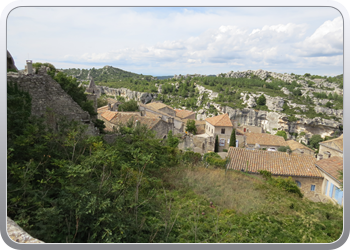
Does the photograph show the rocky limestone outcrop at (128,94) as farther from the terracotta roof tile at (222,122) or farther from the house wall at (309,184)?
the house wall at (309,184)

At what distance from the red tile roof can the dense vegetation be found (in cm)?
538

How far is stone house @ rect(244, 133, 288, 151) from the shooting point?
102ft

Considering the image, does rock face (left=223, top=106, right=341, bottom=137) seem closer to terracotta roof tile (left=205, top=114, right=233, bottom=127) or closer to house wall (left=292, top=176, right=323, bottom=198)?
terracotta roof tile (left=205, top=114, right=233, bottom=127)

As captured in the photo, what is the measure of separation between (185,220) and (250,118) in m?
59.6

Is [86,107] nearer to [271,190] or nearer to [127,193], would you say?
[127,193]

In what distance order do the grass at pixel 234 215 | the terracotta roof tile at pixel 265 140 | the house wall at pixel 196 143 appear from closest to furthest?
the grass at pixel 234 215 → the house wall at pixel 196 143 → the terracotta roof tile at pixel 265 140

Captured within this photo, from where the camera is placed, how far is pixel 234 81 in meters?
87.7

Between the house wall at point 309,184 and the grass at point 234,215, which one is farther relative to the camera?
the house wall at point 309,184

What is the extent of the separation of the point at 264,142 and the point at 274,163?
758 inches

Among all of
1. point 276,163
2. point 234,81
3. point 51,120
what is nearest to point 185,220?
point 51,120

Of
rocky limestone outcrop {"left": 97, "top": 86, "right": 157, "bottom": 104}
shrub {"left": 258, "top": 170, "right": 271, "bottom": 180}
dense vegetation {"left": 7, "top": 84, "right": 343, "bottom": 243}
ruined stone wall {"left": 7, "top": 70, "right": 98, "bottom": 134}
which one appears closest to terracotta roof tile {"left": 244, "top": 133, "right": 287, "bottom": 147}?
shrub {"left": 258, "top": 170, "right": 271, "bottom": 180}

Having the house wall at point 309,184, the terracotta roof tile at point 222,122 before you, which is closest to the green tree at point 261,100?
the terracotta roof tile at point 222,122

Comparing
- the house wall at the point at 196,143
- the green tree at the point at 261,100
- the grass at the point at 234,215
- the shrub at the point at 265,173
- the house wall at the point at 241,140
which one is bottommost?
the house wall at the point at 241,140

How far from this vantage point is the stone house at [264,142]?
31.0m
